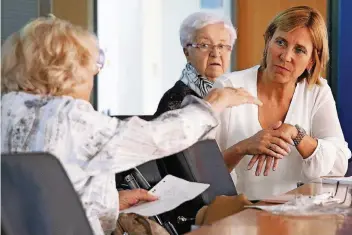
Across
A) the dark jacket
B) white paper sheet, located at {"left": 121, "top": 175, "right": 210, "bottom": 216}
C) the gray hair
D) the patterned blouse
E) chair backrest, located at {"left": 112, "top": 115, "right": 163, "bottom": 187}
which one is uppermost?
the gray hair

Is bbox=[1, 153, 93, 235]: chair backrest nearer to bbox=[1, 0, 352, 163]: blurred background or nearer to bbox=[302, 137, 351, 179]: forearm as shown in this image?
bbox=[302, 137, 351, 179]: forearm

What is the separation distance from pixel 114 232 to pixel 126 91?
411cm

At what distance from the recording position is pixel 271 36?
3.47m

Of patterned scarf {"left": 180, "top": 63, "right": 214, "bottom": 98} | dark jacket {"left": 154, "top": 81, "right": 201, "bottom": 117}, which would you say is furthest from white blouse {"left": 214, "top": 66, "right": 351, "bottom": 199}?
patterned scarf {"left": 180, "top": 63, "right": 214, "bottom": 98}

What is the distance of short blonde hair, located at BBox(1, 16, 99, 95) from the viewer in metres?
1.97

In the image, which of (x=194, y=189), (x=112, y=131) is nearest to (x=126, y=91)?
(x=194, y=189)

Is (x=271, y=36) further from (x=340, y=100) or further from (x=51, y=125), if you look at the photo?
(x=340, y=100)

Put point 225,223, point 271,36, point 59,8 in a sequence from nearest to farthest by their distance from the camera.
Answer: point 225,223, point 271,36, point 59,8

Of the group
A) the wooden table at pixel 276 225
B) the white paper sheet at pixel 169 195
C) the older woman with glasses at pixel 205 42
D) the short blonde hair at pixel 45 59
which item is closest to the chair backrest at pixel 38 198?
the wooden table at pixel 276 225

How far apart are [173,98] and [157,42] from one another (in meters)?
3.09

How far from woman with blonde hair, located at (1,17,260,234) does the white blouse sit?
1.18m

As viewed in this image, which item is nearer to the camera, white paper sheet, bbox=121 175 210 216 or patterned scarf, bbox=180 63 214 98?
white paper sheet, bbox=121 175 210 216

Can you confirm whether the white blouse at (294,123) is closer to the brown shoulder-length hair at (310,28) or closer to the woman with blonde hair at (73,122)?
the brown shoulder-length hair at (310,28)

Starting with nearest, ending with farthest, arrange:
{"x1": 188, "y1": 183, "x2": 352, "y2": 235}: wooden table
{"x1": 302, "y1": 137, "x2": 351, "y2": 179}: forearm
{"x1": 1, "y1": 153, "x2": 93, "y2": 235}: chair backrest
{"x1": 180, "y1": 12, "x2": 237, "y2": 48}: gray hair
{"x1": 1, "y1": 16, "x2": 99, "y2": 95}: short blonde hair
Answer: {"x1": 1, "y1": 153, "x2": 93, "y2": 235}: chair backrest
{"x1": 188, "y1": 183, "x2": 352, "y2": 235}: wooden table
{"x1": 1, "y1": 16, "x2": 99, "y2": 95}: short blonde hair
{"x1": 302, "y1": 137, "x2": 351, "y2": 179}: forearm
{"x1": 180, "y1": 12, "x2": 237, "y2": 48}: gray hair
